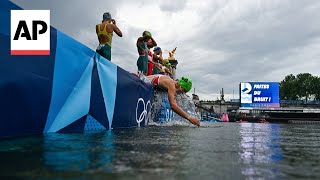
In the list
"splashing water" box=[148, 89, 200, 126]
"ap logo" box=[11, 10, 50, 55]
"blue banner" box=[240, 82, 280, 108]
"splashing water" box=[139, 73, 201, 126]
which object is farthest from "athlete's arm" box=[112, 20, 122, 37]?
"blue banner" box=[240, 82, 280, 108]

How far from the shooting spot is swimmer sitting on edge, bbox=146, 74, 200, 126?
7.29m

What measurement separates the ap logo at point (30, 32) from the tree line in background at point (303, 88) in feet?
312

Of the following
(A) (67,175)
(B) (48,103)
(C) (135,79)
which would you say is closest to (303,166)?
(A) (67,175)

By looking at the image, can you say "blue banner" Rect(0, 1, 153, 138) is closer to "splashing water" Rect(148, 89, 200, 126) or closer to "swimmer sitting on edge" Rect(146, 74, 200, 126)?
"swimmer sitting on edge" Rect(146, 74, 200, 126)

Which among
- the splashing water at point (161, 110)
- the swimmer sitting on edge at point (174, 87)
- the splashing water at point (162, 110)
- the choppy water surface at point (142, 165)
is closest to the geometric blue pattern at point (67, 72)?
the choppy water surface at point (142, 165)

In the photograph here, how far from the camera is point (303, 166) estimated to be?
83.4 inches

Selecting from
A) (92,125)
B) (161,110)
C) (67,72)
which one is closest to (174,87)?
(161,110)

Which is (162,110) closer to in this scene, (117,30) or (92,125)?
(117,30)

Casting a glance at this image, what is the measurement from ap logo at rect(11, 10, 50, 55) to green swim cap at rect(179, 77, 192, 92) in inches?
169

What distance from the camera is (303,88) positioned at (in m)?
91.3

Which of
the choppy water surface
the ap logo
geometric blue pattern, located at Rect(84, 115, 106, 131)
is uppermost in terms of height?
the ap logo

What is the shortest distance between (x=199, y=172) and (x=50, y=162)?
0.91 m

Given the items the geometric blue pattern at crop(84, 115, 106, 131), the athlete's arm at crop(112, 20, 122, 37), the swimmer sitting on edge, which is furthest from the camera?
the swimmer sitting on edge

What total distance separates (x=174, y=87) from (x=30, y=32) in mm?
4269
